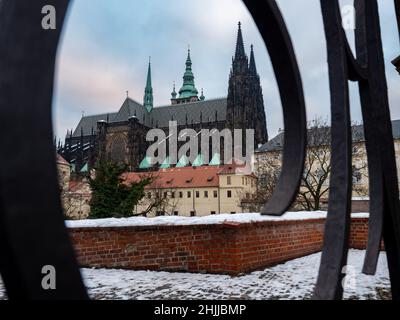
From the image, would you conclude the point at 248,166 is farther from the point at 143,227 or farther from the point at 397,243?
the point at 397,243

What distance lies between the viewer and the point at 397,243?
6.86 ft

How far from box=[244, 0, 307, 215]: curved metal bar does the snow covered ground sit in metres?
3.92


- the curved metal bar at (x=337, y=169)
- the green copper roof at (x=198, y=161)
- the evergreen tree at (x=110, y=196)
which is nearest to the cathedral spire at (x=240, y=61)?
the green copper roof at (x=198, y=161)

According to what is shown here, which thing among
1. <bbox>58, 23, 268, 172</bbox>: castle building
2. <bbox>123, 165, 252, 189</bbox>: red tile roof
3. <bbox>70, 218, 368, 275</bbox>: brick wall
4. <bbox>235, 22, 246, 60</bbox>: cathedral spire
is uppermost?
<bbox>235, 22, 246, 60</bbox>: cathedral spire

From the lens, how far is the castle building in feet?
215

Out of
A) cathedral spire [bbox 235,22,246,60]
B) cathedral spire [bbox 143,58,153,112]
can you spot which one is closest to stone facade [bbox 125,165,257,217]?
cathedral spire [bbox 235,22,246,60]

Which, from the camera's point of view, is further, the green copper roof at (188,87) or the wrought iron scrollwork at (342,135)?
the green copper roof at (188,87)

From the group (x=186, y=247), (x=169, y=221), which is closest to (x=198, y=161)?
(x=169, y=221)

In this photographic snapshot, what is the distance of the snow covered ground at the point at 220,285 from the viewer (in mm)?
5289

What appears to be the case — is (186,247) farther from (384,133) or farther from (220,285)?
(384,133)

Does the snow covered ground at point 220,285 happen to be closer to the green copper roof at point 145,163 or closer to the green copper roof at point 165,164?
the green copper roof at point 165,164

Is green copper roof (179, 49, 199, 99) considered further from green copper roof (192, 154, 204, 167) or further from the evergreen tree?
the evergreen tree

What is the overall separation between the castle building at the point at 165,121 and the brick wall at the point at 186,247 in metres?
50.3
